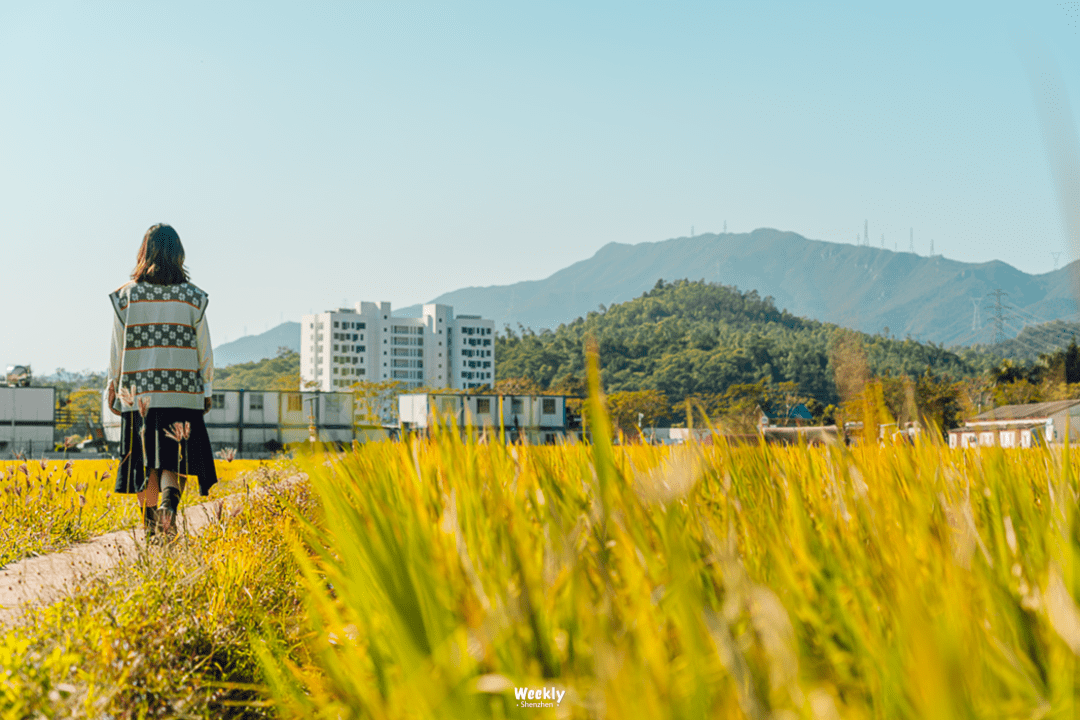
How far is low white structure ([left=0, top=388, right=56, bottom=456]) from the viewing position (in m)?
49.5

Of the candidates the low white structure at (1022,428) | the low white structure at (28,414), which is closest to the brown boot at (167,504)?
the low white structure at (1022,428)

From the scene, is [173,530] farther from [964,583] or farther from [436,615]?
[964,583]

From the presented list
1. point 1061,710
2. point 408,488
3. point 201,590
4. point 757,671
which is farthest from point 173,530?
point 1061,710

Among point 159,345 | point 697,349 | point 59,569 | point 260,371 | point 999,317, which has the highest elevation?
point 697,349

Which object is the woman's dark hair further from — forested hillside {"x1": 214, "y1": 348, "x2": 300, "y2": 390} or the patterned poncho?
forested hillside {"x1": 214, "y1": 348, "x2": 300, "y2": 390}

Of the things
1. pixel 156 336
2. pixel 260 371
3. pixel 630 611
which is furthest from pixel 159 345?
pixel 260 371

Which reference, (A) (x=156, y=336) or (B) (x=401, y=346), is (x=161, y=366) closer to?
(A) (x=156, y=336)

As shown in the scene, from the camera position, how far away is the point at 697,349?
10444 cm

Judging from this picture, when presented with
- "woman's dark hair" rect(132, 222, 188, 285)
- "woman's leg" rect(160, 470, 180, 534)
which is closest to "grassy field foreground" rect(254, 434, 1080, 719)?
"woman's leg" rect(160, 470, 180, 534)

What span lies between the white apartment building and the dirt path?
125652 millimetres

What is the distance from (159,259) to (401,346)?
12828cm

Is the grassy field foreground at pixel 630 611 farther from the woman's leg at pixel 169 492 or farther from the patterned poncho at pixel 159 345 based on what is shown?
the patterned poncho at pixel 159 345

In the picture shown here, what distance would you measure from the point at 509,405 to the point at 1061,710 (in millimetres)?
55955

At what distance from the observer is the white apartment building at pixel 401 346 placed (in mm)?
129625
